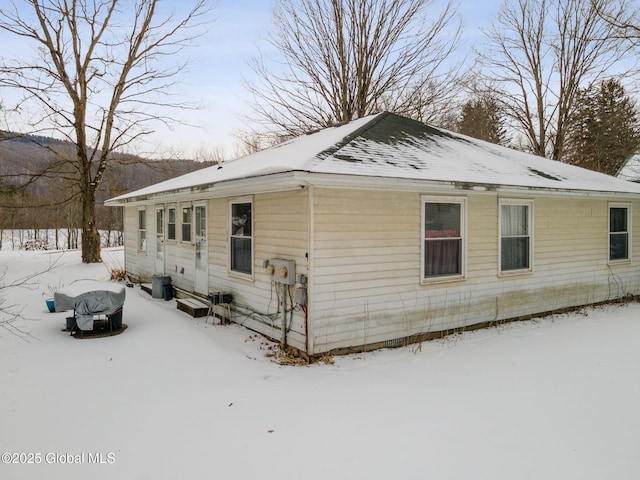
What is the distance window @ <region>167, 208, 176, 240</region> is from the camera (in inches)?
430

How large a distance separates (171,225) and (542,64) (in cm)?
2027

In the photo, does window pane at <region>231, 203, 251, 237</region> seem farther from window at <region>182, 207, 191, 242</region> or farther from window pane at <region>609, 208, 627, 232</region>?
window pane at <region>609, 208, 627, 232</region>

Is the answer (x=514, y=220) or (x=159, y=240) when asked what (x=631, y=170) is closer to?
(x=514, y=220)

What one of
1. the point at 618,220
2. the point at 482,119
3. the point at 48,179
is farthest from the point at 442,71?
the point at 48,179

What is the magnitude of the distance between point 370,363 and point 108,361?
11.7 ft

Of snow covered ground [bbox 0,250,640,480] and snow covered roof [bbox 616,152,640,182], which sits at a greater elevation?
snow covered roof [bbox 616,152,640,182]

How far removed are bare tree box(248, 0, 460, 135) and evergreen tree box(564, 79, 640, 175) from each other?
7.59 m

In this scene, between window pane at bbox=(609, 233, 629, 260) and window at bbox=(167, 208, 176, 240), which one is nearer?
window pane at bbox=(609, 233, 629, 260)

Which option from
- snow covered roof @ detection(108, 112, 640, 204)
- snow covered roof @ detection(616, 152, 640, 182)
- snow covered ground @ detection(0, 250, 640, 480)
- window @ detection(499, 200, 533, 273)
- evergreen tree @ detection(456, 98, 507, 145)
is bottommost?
snow covered ground @ detection(0, 250, 640, 480)

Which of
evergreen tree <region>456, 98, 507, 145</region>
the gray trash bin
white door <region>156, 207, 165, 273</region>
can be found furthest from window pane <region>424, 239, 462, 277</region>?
evergreen tree <region>456, 98, 507, 145</region>

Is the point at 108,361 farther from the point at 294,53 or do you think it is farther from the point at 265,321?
the point at 294,53

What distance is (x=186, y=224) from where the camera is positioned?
33.4 ft

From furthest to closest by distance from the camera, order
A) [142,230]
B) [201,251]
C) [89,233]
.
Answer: [89,233]
[142,230]
[201,251]

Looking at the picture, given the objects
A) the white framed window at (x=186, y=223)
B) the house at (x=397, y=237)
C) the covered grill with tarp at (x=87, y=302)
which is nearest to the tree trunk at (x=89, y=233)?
the house at (x=397, y=237)
